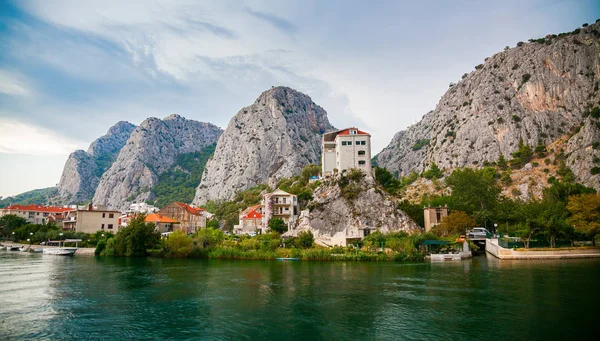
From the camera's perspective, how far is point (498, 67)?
116 metres

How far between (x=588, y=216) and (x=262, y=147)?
379ft

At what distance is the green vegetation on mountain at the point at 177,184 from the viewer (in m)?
166

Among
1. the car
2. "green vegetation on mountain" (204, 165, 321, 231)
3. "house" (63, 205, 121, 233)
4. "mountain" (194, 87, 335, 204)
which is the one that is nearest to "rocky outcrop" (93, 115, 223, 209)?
"mountain" (194, 87, 335, 204)

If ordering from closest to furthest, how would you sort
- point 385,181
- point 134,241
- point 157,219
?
point 134,241 → point 385,181 → point 157,219

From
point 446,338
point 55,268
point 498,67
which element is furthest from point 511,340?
point 498,67

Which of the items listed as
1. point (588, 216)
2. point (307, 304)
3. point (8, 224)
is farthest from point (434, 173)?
point (8, 224)

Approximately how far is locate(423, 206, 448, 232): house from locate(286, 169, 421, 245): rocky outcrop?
2127 millimetres

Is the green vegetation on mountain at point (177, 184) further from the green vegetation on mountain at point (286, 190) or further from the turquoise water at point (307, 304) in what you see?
the turquoise water at point (307, 304)

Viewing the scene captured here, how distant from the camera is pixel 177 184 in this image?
181 meters

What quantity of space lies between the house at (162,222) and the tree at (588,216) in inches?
2888

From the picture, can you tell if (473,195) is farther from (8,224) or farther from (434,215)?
(8,224)

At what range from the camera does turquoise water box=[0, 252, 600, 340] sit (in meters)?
18.1

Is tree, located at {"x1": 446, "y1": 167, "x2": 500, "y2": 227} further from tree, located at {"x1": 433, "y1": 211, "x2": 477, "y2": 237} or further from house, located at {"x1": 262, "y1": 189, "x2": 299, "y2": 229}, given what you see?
house, located at {"x1": 262, "y1": 189, "x2": 299, "y2": 229}

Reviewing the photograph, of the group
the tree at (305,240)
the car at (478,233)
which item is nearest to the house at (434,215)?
the car at (478,233)
